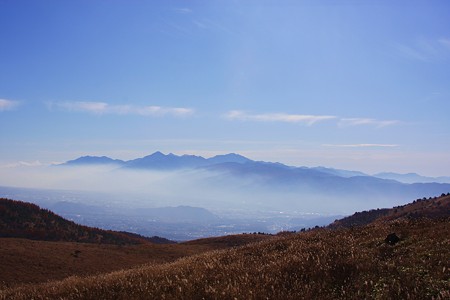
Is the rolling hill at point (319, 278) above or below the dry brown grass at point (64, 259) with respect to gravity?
above

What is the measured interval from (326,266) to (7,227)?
40.2 meters

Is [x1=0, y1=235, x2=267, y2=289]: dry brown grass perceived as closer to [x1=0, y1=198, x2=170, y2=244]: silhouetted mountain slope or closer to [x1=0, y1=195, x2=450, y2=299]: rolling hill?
[x1=0, y1=195, x2=450, y2=299]: rolling hill

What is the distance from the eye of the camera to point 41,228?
41812 mm

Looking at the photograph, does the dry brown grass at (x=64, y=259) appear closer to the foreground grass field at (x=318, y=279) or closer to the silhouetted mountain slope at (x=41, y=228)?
the foreground grass field at (x=318, y=279)

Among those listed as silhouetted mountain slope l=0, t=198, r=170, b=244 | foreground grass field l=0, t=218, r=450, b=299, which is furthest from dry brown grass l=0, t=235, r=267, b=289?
silhouetted mountain slope l=0, t=198, r=170, b=244

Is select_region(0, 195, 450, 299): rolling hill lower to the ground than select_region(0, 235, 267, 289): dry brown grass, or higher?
higher

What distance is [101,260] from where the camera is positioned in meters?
26.0

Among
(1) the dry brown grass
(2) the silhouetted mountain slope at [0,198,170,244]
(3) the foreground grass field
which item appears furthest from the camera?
(2) the silhouetted mountain slope at [0,198,170,244]

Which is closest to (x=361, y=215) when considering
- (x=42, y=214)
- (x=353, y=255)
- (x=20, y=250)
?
(x=42, y=214)

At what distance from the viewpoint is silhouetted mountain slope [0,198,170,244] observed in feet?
129

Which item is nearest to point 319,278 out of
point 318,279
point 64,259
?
point 318,279

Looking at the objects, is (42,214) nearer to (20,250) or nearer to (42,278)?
(20,250)

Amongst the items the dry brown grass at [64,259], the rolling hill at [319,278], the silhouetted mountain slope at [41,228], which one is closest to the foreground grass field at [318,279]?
the rolling hill at [319,278]

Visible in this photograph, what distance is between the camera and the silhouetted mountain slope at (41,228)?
1549 inches
